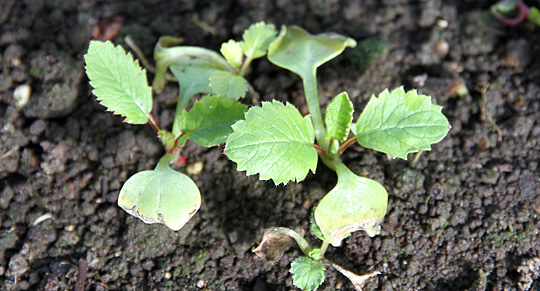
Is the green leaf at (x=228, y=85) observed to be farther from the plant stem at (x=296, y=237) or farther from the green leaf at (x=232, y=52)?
the plant stem at (x=296, y=237)

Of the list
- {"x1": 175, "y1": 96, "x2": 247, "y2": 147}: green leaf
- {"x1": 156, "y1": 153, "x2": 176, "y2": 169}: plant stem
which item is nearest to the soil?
{"x1": 156, "y1": 153, "x2": 176, "y2": 169}: plant stem

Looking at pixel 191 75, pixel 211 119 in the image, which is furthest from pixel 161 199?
pixel 191 75

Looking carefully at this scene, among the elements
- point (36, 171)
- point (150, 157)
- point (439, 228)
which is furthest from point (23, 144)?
point (439, 228)

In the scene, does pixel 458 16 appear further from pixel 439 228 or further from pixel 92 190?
pixel 92 190

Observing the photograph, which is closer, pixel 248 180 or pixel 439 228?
pixel 439 228

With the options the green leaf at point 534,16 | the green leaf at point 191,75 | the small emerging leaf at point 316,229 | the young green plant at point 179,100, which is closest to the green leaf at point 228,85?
the young green plant at point 179,100

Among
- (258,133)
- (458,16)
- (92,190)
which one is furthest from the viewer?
(458,16)

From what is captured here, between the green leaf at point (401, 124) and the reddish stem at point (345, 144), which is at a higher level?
the green leaf at point (401, 124)

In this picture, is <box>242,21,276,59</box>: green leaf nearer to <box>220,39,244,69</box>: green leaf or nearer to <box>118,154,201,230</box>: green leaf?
<box>220,39,244,69</box>: green leaf
